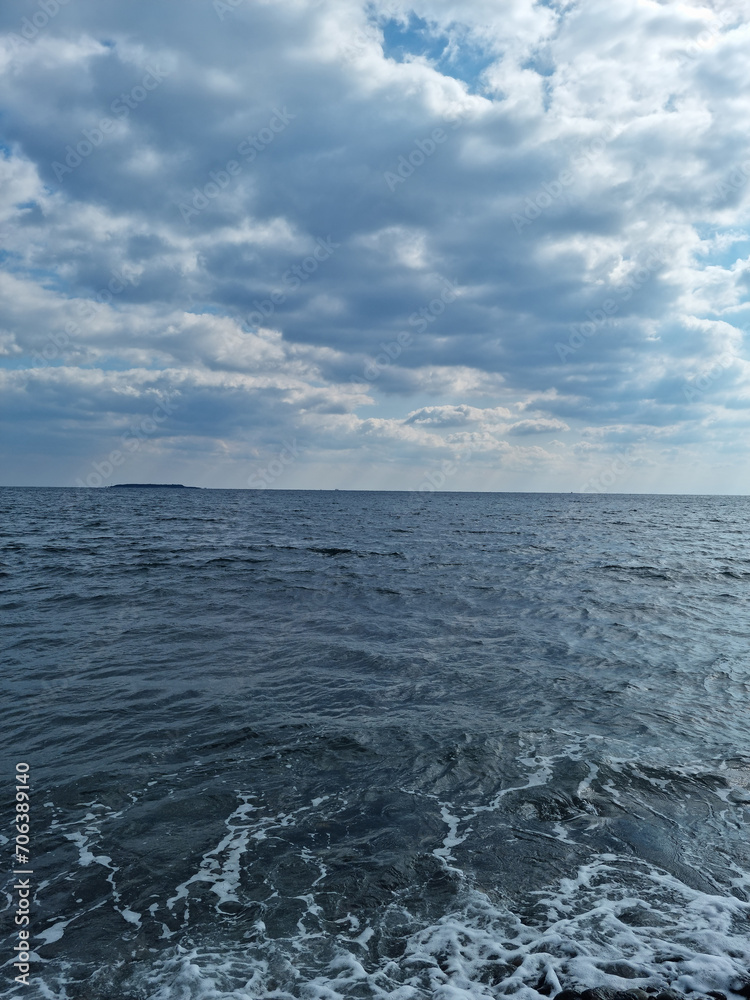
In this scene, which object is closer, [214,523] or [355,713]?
[355,713]

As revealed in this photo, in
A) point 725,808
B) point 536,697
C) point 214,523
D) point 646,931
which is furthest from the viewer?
point 214,523

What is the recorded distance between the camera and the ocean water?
5055 mm

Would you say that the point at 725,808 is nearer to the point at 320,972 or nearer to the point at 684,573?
the point at 320,972

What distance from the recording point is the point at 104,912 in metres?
5.55

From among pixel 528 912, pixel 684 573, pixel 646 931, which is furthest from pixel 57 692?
pixel 684 573

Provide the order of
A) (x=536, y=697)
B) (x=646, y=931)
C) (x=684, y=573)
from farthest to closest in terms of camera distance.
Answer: (x=684, y=573)
(x=536, y=697)
(x=646, y=931)

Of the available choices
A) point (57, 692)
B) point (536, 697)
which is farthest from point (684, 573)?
point (57, 692)

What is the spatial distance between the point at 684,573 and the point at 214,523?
43986 millimetres

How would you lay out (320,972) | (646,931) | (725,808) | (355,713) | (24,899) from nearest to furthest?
(320,972) < (646,931) < (24,899) < (725,808) < (355,713)

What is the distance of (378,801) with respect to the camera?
7645 mm

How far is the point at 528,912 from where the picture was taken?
5.64m

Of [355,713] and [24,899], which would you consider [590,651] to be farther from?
[24,899]

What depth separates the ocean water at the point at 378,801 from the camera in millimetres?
5055

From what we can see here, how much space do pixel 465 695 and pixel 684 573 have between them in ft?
73.8
